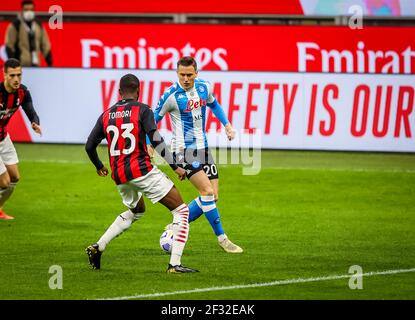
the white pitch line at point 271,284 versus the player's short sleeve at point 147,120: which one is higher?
the player's short sleeve at point 147,120

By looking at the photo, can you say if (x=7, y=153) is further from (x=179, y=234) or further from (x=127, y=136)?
(x=179, y=234)

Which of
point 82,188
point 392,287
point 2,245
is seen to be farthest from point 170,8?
point 392,287

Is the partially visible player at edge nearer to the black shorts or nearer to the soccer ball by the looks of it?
the black shorts

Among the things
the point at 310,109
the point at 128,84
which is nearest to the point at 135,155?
the point at 128,84

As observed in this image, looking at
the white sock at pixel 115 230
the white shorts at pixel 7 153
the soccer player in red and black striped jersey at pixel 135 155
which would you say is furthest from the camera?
the white shorts at pixel 7 153

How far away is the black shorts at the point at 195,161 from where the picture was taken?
12.6 metres

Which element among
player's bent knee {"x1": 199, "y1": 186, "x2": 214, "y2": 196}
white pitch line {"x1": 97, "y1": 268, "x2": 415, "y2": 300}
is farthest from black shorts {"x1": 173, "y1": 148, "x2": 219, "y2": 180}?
white pitch line {"x1": 97, "y1": 268, "x2": 415, "y2": 300}

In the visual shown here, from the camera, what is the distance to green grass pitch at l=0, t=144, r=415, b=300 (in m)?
10.7

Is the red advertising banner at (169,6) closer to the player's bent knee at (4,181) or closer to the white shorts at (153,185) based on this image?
the player's bent knee at (4,181)

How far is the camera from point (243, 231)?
14.5 m

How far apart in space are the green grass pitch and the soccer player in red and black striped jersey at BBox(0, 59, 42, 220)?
2.27 ft

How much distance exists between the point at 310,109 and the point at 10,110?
24.2ft

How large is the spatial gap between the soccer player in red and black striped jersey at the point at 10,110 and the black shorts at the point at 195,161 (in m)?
2.76

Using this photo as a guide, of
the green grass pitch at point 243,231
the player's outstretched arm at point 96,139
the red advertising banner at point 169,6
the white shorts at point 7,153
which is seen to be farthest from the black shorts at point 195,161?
the red advertising banner at point 169,6
